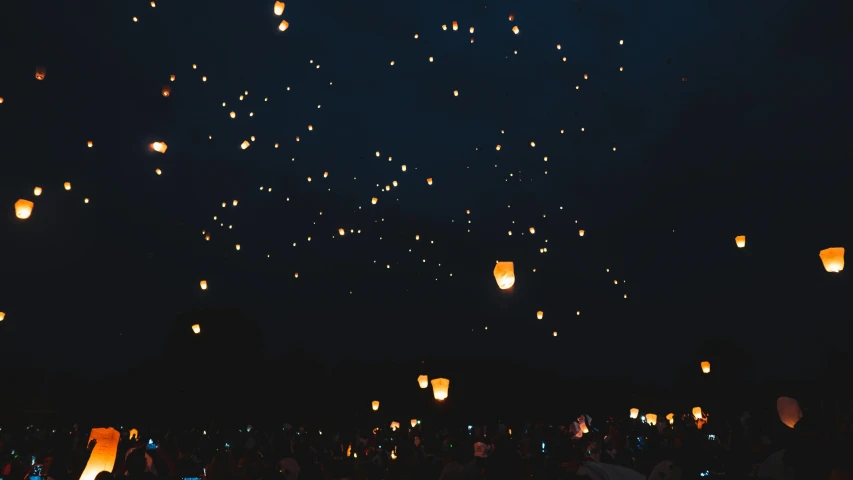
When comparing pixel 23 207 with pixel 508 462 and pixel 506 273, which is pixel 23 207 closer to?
pixel 506 273

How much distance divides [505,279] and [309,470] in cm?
265

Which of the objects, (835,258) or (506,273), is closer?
(506,273)

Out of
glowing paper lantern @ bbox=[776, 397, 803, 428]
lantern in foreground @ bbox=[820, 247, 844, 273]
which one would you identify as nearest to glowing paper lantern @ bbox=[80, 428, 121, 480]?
glowing paper lantern @ bbox=[776, 397, 803, 428]

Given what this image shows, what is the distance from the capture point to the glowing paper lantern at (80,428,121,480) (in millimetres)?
4992

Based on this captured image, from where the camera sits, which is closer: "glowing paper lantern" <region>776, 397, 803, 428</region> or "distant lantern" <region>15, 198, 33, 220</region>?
"glowing paper lantern" <region>776, 397, 803, 428</region>

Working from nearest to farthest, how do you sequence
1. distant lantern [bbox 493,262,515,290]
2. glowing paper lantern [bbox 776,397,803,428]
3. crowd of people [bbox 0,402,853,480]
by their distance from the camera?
→ crowd of people [bbox 0,402,853,480] → distant lantern [bbox 493,262,515,290] → glowing paper lantern [bbox 776,397,803,428]

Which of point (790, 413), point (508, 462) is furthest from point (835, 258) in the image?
point (508, 462)

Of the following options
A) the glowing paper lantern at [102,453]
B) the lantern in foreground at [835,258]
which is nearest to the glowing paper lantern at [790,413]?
the lantern in foreground at [835,258]

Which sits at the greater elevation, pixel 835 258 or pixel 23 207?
pixel 23 207

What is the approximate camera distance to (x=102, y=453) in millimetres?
5039

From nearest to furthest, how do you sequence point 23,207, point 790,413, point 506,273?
point 506,273
point 790,413
point 23,207

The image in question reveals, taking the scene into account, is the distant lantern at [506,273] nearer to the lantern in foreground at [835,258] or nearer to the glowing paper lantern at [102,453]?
the glowing paper lantern at [102,453]

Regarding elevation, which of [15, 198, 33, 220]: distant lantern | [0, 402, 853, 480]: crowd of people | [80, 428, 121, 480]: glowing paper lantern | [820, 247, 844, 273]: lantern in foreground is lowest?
[0, 402, 853, 480]: crowd of people

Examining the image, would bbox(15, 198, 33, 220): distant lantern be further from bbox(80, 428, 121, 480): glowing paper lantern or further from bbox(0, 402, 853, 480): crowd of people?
bbox(80, 428, 121, 480): glowing paper lantern
